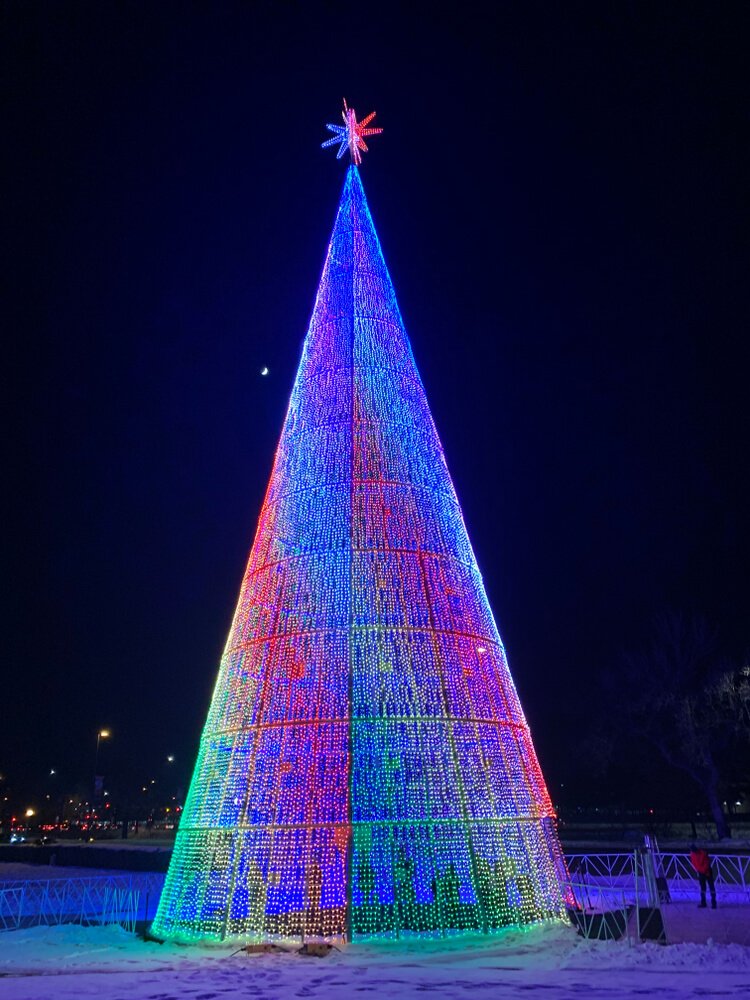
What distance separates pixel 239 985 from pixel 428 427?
724 centimetres

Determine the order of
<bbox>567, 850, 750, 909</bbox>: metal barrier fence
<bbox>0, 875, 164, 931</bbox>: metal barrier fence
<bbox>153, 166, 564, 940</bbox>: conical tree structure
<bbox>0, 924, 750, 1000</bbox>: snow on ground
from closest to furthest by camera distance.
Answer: <bbox>0, 924, 750, 1000</bbox>: snow on ground, <bbox>153, 166, 564, 940</bbox>: conical tree structure, <bbox>567, 850, 750, 909</bbox>: metal barrier fence, <bbox>0, 875, 164, 931</bbox>: metal barrier fence

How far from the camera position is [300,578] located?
9.32 meters

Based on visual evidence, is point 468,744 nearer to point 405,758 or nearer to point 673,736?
point 405,758

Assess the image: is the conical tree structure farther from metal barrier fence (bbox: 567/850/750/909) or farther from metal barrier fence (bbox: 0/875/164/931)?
metal barrier fence (bbox: 0/875/164/931)

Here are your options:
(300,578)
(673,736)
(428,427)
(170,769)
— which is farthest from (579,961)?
(170,769)

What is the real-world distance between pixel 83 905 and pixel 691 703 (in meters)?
23.2

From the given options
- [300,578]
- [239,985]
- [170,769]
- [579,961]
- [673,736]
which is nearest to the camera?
[239,985]

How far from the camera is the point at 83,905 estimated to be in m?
12.0

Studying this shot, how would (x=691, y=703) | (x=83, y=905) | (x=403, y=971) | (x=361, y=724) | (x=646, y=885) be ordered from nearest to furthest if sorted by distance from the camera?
(x=403, y=971) → (x=361, y=724) → (x=646, y=885) → (x=83, y=905) → (x=691, y=703)

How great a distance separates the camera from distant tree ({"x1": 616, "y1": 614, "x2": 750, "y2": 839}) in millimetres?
26906

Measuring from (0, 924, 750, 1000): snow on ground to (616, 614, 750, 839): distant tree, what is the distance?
71.8 feet

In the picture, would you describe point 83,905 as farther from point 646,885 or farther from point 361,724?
point 646,885

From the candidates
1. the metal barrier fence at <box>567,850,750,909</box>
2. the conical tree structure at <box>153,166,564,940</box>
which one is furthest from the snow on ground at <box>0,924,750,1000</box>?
the metal barrier fence at <box>567,850,750,909</box>

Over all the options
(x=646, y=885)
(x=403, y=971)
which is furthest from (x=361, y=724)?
(x=646, y=885)
